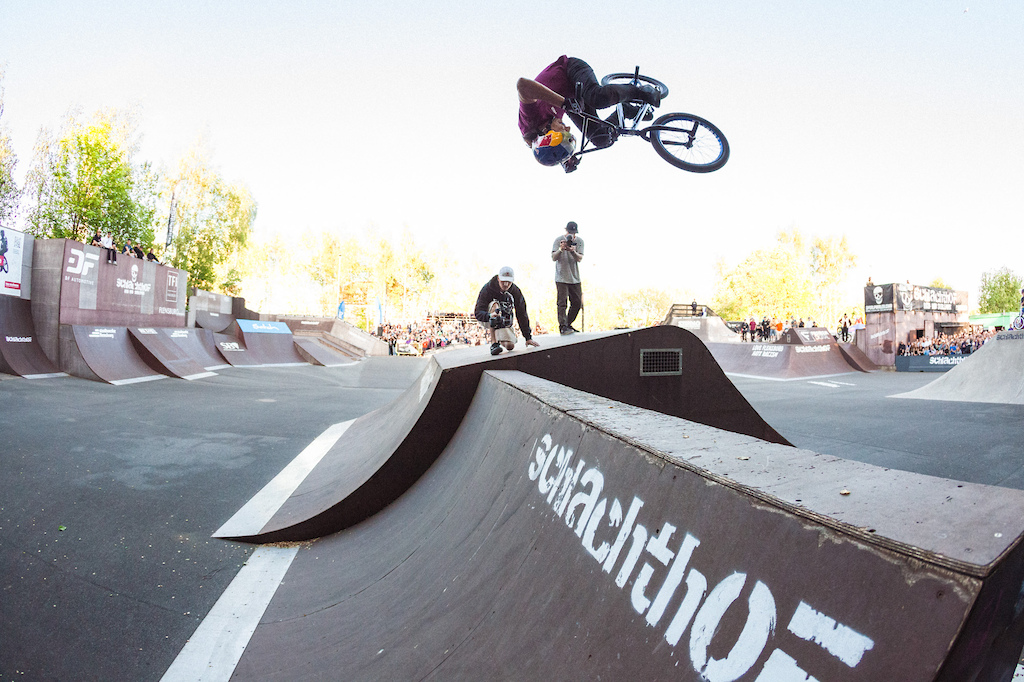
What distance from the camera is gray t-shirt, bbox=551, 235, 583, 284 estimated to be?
5938 mm

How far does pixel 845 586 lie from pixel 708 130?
22.0ft

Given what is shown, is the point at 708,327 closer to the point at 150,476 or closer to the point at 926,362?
the point at 926,362

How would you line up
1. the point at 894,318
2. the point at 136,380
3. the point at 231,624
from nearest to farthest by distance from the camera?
the point at 231,624 → the point at 136,380 → the point at 894,318

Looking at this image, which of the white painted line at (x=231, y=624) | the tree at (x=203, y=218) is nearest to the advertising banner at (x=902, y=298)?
the white painted line at (x=231, y=624)

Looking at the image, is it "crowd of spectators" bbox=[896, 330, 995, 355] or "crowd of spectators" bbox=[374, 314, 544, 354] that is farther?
"crowd of spectators" bbox=[374, 314, 544, 354]

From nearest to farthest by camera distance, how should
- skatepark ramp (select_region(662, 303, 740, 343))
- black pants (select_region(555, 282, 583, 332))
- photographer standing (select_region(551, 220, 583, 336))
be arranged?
photographer standing (select_region(551, 220, 583, 336)) → black pants (select_region(555, 282, 583, 332)) → skatepark ramp (select_region(662, 303, 740, 343))

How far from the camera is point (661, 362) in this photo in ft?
15.8

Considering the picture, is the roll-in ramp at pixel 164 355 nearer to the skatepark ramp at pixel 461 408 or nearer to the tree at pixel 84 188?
the skatepark ramp at pixel 461 408

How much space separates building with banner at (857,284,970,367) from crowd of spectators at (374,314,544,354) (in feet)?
67.1

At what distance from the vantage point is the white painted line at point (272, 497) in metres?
3.51

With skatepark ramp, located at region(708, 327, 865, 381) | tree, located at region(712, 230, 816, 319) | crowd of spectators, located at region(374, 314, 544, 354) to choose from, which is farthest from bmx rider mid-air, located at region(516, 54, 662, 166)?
tree, located at region(712, 230, 816, 319)

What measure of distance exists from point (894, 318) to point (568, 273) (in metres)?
23.5

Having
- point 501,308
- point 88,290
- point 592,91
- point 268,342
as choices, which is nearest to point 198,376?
point 88,290

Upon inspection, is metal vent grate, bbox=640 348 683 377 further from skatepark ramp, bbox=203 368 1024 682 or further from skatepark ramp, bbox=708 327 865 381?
skatepark ramp, bbox=708 327 865 381
